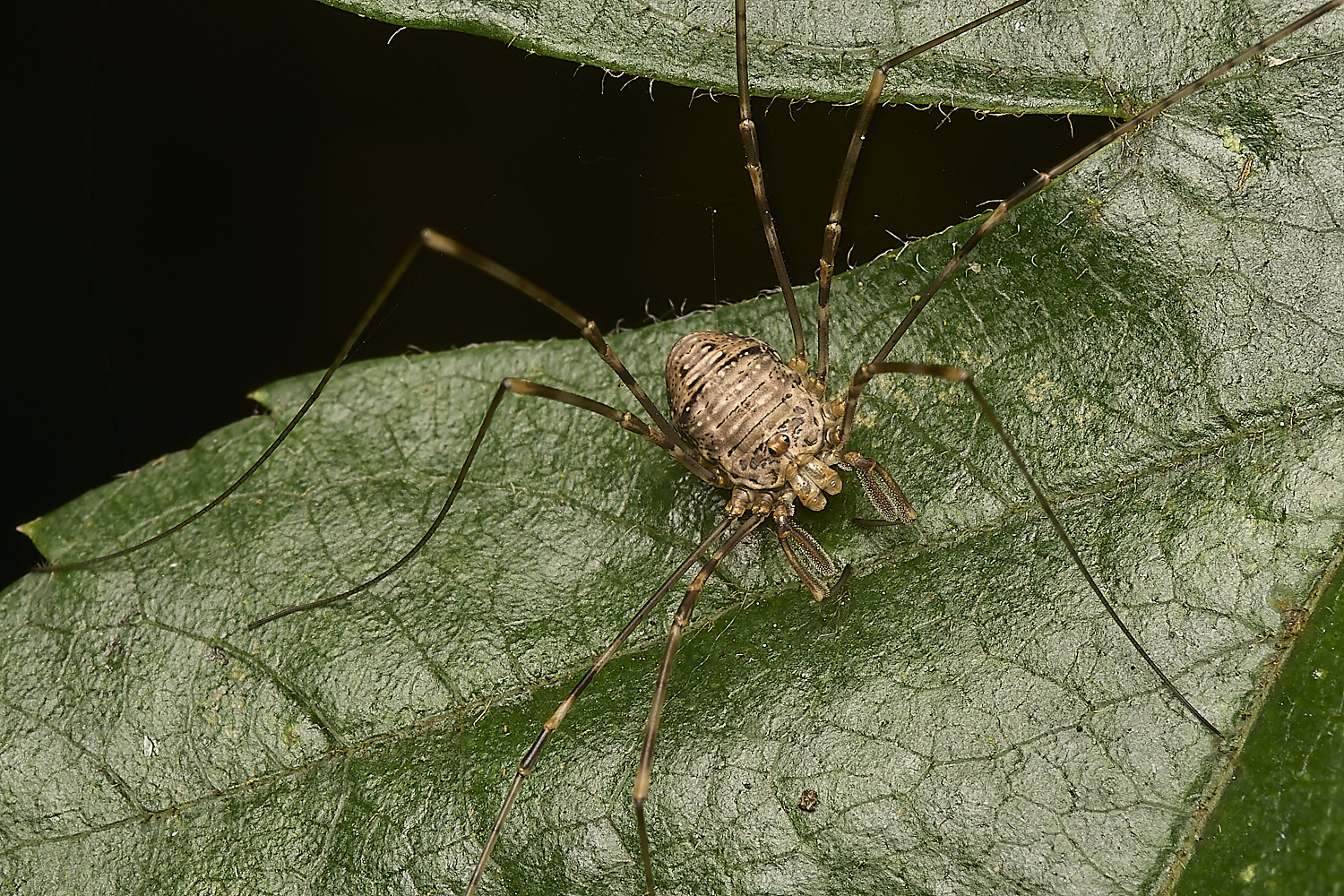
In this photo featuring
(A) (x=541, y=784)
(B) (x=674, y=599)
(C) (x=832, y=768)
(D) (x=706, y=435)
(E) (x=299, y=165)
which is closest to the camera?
(C) (x=832, y=768)

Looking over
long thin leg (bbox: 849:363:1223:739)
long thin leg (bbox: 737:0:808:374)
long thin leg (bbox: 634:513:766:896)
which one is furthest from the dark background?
long thin leg (bbox: 634:513:766:896)

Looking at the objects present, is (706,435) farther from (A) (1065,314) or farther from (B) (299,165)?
(B) (299,165)

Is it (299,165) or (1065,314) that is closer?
(1065,314)

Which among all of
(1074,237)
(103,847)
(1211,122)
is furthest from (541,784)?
(1211,122)

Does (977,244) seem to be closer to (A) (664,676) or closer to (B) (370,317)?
(A) (664,676)

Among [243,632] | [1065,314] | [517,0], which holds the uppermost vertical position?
[517,0]

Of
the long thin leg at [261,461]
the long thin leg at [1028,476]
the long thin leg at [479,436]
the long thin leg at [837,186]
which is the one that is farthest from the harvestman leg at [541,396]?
the long thin leg at [1028,476]

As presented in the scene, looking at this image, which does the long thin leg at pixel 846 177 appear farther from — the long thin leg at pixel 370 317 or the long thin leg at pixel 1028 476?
the long thin leg at pixel 370 317
